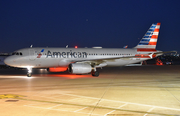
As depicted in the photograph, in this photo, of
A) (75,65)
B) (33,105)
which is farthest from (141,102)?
(75,65)

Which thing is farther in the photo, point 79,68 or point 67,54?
point 67,54

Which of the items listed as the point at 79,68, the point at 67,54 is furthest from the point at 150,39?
the point at 79,68

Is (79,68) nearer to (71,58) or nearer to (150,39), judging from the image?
(71,58)

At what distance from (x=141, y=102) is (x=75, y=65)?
12.8 metres

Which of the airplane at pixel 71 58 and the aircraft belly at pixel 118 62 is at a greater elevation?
the airplane at pixel 71 58

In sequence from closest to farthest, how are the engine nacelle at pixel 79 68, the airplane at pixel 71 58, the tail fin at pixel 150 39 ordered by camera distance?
1. the engine nacelle at pixel 79 68
2. the airplane at pixel 71 58
3. the tail fin at pixel 150 39

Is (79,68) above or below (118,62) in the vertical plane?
below

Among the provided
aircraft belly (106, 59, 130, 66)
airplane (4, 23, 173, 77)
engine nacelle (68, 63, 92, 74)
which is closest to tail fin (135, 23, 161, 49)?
airplane (4, 23, 173, 77)

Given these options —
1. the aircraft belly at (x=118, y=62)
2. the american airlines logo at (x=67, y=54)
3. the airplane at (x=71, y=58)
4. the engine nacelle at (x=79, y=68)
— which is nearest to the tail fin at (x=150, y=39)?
the airplane at (x=71, y=58)

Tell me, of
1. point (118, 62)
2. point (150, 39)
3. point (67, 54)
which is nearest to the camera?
point (67, 54)

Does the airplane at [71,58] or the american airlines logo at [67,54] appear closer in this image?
the airplane at [71,58]

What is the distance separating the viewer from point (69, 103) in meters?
8.72

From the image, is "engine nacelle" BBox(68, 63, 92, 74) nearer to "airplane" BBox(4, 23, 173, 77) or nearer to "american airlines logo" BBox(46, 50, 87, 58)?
"airplane" BBox(4, 23, 173, 77)

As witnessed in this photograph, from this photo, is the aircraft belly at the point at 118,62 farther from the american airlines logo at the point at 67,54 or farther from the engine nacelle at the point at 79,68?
the engine nacelle at the point at 79,68
